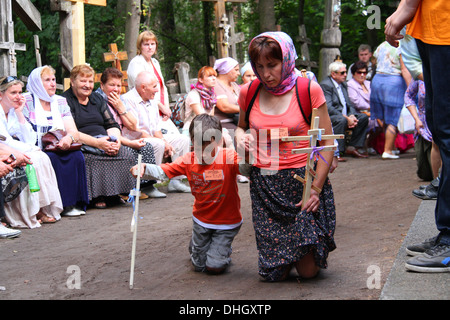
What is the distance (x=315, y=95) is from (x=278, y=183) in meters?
0.65

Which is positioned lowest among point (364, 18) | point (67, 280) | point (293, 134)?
point (67, 280)

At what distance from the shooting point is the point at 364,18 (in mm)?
18062

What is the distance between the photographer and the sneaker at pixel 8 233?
6820 mm

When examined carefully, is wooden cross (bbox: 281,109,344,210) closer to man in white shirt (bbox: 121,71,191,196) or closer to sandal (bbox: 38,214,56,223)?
sandal (bbox: 38,214,56,223)

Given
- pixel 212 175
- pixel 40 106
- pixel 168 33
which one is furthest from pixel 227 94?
pixel 168 33

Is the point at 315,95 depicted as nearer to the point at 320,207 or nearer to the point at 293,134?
the point at 293,134

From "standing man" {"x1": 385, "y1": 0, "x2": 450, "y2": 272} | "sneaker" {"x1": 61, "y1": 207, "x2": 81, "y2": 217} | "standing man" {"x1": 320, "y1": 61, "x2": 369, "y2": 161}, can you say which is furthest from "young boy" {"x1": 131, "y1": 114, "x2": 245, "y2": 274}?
"standing man" {"x1": 320, "y1": 61, "x2": 369, "y2": 161}

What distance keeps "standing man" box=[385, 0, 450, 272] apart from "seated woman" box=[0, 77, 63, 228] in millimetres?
4488

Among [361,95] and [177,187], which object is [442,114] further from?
[361,95]

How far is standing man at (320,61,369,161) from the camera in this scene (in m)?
12.4

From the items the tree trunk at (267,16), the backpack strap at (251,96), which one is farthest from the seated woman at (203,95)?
the tree trunk at (267,16)

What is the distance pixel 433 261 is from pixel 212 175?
172 cm

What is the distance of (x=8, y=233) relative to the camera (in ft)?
22.5

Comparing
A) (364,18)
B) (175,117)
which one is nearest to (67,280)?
(175,117)
